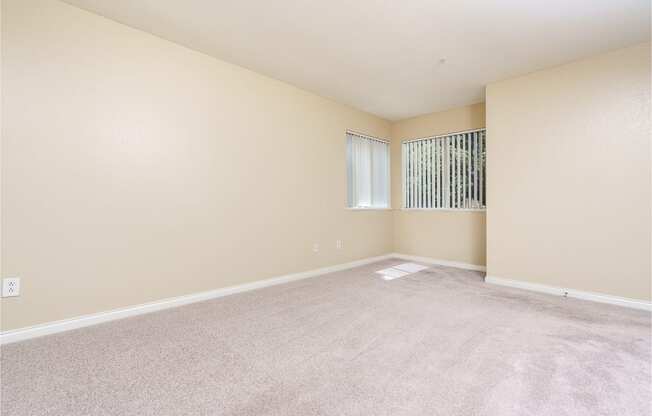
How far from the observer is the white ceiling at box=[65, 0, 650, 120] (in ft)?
7.42

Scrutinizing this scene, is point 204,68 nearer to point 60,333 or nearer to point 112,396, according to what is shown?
point 60,333

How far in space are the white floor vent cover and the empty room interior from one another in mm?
86

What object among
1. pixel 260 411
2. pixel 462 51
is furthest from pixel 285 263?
pixel 462 51

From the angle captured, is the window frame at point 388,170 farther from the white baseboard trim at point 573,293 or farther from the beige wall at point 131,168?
the white baseboard trim at point 573,293

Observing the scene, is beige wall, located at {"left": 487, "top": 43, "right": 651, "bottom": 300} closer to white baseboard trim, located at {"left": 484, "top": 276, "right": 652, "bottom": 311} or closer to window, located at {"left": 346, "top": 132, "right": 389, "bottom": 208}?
white baseboard trim, located at {"left": 484, "top": 276, "right": 652, "bottom": 311}

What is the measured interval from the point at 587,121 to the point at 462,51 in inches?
60.8

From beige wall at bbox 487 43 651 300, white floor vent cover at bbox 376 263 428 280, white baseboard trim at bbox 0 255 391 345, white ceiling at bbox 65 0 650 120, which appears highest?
white ceiling at bbox 65 0 650 120

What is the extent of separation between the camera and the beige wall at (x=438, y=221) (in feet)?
14.6

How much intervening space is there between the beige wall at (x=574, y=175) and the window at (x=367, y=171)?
75.2 inches

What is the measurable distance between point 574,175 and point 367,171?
109 inches

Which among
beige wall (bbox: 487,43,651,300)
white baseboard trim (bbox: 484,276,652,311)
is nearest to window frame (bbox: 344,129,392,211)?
beige wall (bbox: 487,43,651,300)

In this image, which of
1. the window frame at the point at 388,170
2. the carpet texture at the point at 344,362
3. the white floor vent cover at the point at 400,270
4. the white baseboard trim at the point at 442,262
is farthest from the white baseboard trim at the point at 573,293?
the window frame at the point at 388,170

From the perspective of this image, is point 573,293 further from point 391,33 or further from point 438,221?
point 391,33

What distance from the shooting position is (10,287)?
6.67 feet
